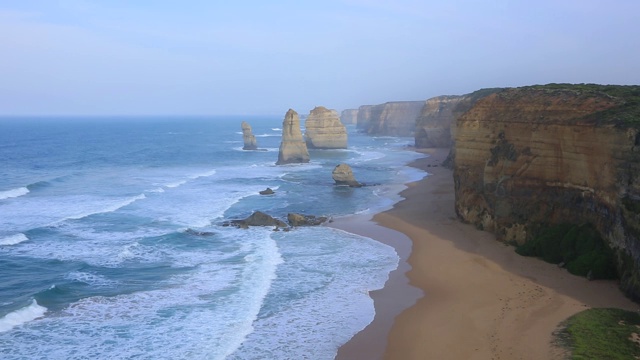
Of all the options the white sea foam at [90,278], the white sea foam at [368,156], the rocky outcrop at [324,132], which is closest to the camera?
the white sea foam at [90,278]

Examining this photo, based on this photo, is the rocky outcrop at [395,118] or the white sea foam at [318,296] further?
the rocky outcrop at [395,118]

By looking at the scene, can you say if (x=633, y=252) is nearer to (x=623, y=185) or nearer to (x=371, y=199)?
(x=623, y=185)

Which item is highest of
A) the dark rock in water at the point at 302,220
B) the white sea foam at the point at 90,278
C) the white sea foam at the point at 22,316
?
the dark rock in water at the point at 302,220

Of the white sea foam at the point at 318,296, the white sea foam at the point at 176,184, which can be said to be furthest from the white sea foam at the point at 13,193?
the white sea foam at the point at 318,296

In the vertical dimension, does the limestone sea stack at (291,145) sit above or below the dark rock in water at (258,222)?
above

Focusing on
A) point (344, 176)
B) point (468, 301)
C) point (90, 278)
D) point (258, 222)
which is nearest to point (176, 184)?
point (344, 176)

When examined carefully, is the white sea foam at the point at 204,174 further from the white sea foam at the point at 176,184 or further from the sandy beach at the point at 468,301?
the sandy beach at the point at 468,301

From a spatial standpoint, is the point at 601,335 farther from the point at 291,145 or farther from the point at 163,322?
the point at 291,145
